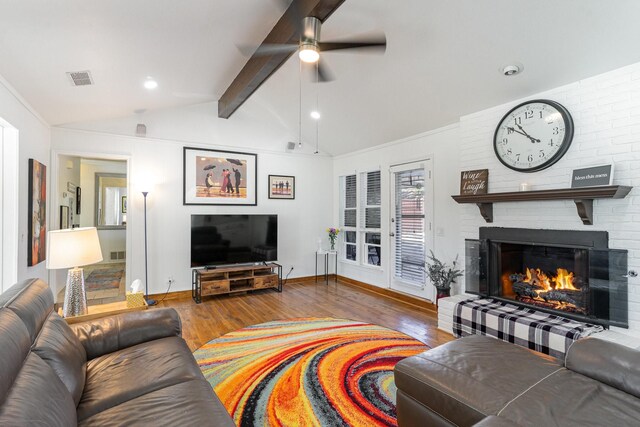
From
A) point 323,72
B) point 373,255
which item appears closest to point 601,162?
point 323,72

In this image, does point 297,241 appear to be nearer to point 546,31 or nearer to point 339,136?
point 339,136

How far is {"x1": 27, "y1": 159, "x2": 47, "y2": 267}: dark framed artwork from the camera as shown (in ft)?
10.7

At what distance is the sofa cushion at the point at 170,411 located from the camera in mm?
1286

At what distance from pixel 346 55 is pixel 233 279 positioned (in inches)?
139

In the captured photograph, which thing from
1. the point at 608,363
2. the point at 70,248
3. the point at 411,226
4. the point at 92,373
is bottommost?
the point at 92,373

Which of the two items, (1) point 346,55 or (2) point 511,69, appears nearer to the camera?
(2) point 511,69

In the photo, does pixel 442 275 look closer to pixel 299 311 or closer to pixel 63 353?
pixel 299 311

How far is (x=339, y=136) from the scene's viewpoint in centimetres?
552

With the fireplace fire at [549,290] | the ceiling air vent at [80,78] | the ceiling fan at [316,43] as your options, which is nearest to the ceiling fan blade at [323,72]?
the ceiling fan at [316,43]

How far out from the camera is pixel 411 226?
4832mm

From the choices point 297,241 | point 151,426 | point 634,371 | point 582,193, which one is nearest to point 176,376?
point 151,426

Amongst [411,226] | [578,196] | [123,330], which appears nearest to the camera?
[123,330]

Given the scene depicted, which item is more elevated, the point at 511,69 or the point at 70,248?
the point at 511,69

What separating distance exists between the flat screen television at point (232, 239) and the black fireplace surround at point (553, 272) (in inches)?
123
